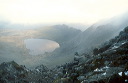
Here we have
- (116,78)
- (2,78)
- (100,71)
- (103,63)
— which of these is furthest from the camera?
(2,78)

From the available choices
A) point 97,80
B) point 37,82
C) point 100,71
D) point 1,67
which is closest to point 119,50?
point 100,71

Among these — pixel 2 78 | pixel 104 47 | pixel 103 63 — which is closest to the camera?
pixel 103 63

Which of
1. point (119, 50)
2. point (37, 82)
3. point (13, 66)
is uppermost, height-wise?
point (119, 50)

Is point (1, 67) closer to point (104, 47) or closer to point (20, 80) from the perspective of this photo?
point (20, 80)

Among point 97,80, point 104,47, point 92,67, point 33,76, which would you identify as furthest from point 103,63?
point 33,76

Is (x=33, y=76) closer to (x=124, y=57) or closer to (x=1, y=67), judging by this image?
(x=1, y=67)

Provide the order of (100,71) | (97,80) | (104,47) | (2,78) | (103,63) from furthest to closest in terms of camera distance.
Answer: (2,78) < (104,47) < (103,63) < (100,71) < (97,80)

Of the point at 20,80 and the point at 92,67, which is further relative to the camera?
the point at 20,80

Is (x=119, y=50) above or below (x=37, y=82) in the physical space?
above

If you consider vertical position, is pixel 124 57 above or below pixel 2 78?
above
